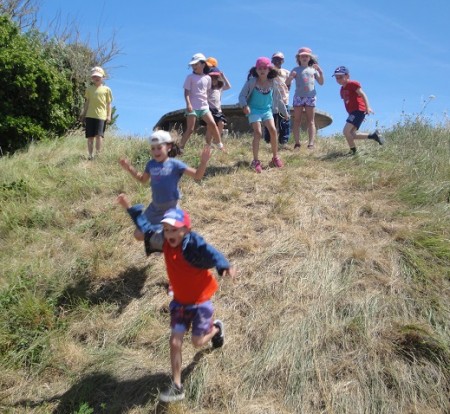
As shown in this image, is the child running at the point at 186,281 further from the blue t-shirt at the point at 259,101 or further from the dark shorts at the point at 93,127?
the dark shorts at the point at 93,127

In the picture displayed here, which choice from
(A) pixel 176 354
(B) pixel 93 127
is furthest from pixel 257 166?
(A) pixel 176 354

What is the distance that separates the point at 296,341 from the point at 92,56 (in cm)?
1279

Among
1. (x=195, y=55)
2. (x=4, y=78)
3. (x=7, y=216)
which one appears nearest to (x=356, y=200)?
(x=195, y=55)

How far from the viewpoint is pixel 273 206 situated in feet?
20.1

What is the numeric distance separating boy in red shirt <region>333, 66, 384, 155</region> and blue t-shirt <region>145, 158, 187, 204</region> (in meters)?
3.78

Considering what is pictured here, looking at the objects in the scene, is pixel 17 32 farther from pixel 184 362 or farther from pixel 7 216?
pixel 184 362

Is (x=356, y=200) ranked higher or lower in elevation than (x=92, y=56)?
lower

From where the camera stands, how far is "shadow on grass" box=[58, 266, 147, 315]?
16.4 ft

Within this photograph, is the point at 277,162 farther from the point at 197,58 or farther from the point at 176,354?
the point at 176,354

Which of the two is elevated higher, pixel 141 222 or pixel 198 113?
pixel 198 113

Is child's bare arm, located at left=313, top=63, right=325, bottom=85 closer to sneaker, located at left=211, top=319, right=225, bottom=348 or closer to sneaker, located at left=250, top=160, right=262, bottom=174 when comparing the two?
sneaker, located at left=250, top=160, right=262, bottom=174

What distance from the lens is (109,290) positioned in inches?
202

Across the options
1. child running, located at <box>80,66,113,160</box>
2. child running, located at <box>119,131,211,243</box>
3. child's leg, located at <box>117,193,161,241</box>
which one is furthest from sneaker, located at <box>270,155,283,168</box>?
child running, located at <box>80,66,113,160</box>

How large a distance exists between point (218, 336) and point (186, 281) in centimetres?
65
